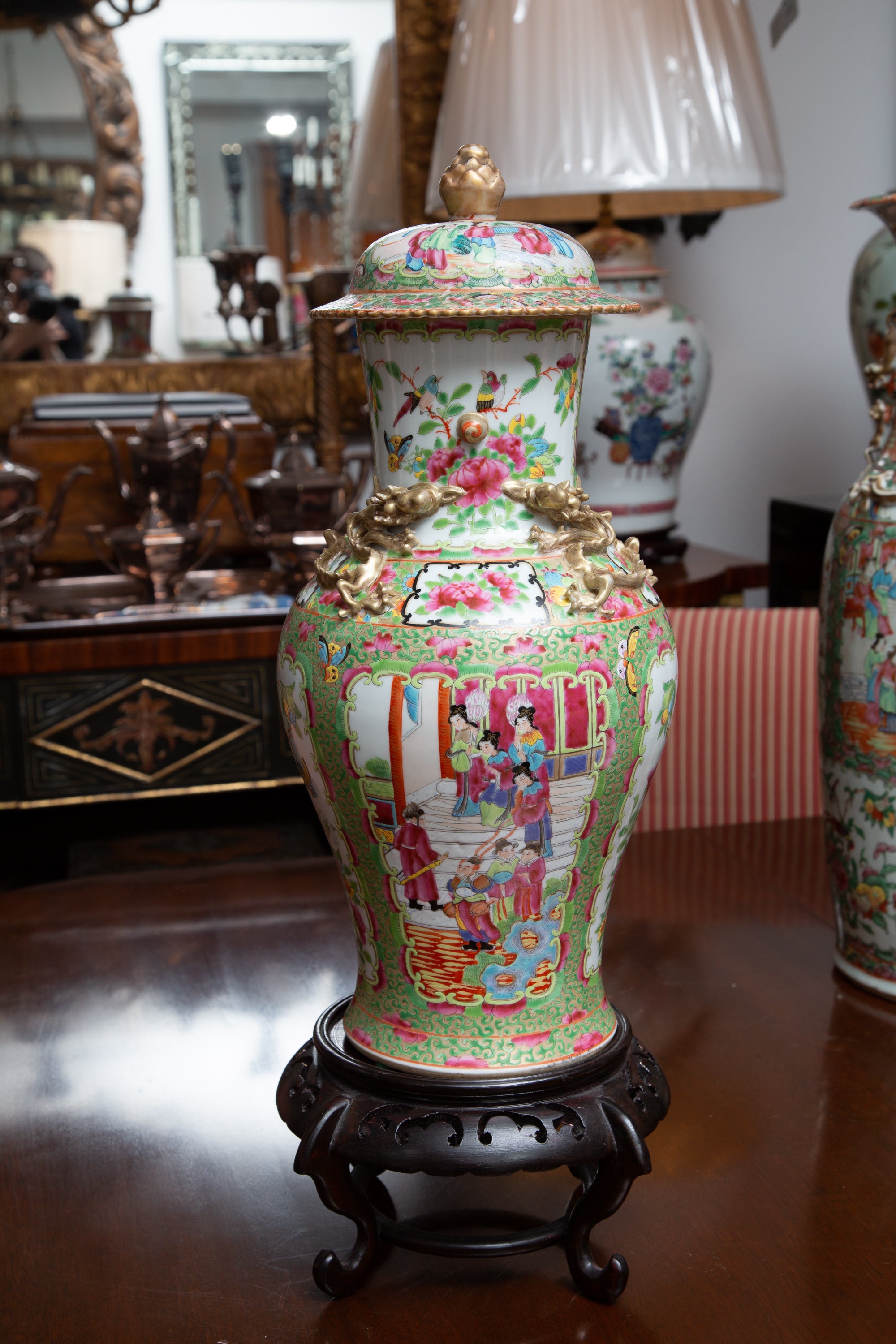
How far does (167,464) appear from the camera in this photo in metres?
1.85

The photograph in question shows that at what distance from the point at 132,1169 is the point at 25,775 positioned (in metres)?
1.06

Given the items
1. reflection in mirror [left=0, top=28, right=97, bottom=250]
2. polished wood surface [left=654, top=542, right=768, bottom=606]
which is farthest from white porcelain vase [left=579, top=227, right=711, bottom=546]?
reflection in mirror [left=0, top=28, right=97, bottom=250]

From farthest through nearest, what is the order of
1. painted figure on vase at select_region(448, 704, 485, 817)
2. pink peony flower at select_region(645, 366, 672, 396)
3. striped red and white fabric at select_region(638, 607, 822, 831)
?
1. pink peony flower at select_region(645, 366, 672, 396)
2. striped red and white fabric at select_region(638, 607, 822, 831)
3. painted figure on vase at select_region(448, 704, 485, 817)

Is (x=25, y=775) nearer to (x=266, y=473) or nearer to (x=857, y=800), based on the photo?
(x=266, y=473)

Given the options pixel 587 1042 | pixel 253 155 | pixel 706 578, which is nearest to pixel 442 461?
pixel 587 1042

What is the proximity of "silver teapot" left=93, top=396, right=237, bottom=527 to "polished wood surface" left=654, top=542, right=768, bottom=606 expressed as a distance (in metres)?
0.66

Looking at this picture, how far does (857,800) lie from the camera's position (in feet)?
3.19

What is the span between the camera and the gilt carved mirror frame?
2.12 meters

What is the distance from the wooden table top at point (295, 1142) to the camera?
0.64 metres

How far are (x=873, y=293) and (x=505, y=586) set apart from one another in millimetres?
1137

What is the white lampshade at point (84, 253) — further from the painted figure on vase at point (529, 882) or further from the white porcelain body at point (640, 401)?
the painted figure on vase at point (529, 882)

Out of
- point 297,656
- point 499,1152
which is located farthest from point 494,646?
point 499,1152

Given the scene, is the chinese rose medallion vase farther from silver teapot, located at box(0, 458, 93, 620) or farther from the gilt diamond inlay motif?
silver teapot, located at box(0, 458, 93, 620)

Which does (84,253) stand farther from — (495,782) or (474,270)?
(495,782)
